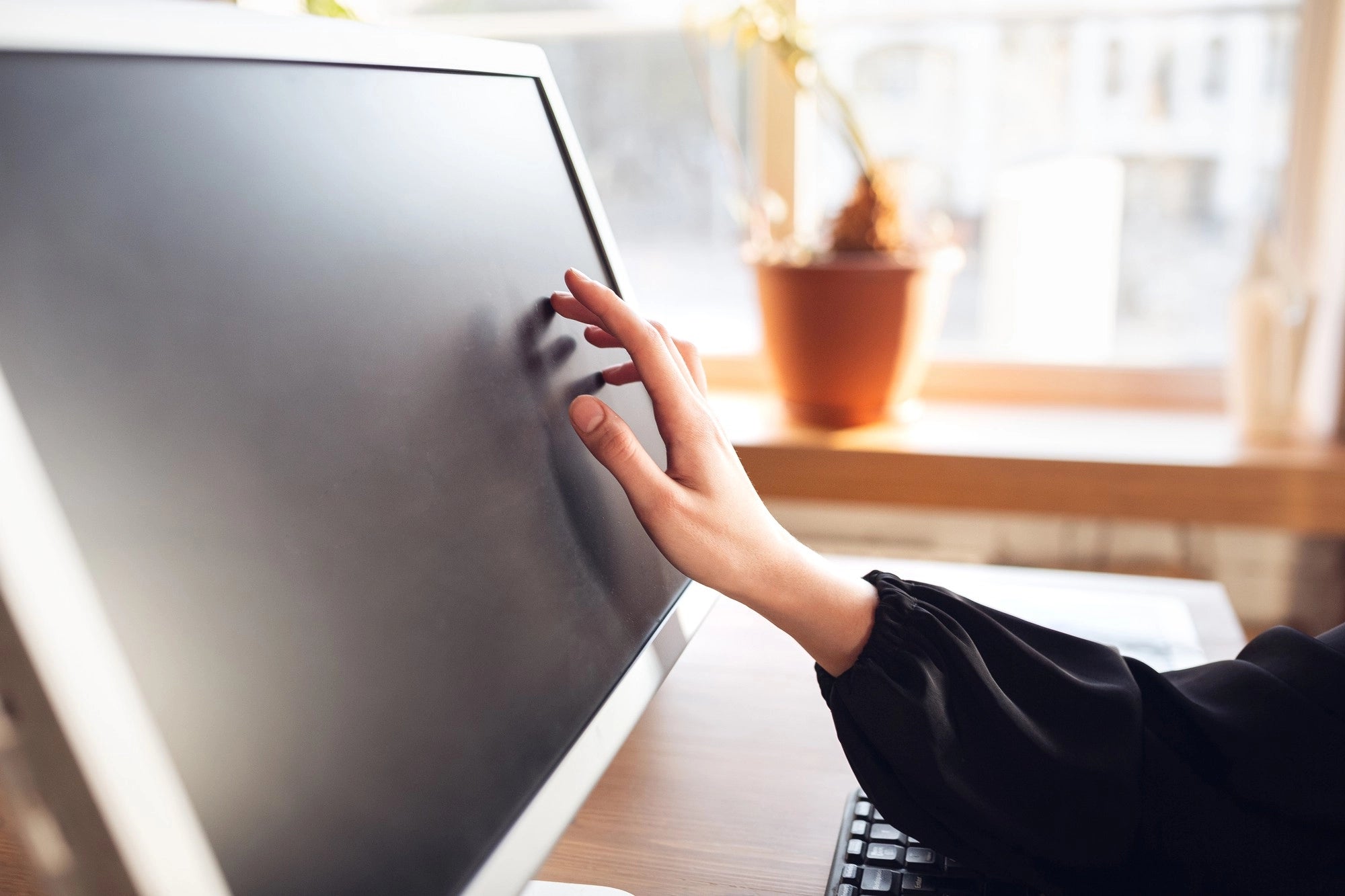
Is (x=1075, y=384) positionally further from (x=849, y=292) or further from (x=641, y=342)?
(x=641, y=342)

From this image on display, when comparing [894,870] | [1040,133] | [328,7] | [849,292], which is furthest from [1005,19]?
[894,870]

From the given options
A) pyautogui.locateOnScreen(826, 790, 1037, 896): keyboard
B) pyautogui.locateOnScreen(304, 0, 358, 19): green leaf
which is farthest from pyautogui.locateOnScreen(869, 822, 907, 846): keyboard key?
pyautogui.locateOnScreen(304, 0, 358, 19): green leaf

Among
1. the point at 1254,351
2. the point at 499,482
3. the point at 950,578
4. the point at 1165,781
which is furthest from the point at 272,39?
the point at 1254,351

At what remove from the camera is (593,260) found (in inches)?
26.0

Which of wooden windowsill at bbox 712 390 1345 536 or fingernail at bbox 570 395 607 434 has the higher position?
fingernail at bbox 570 395 607 434

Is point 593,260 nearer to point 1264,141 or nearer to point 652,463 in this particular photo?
point 652,463

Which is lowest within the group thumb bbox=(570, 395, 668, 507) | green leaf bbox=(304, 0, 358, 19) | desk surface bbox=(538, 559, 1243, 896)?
desk surface bbox=(538, 559, 1243, 896)

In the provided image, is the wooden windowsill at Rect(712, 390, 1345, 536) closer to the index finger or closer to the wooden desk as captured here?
the wooden desk

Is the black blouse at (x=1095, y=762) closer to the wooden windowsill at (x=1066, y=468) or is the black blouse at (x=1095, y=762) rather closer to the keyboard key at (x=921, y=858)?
the keyboard key at (x=921, y=858)

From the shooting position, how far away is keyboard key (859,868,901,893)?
1.67ft

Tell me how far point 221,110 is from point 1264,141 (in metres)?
1.67

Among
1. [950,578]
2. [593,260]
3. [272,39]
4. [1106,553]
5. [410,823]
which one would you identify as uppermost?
[272,39]

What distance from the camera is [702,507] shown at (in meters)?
0.53

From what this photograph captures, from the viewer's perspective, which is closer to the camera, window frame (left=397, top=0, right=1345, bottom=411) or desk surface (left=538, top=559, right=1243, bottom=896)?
desk surface (left=538, top=559, right=1243, bottom=896)
